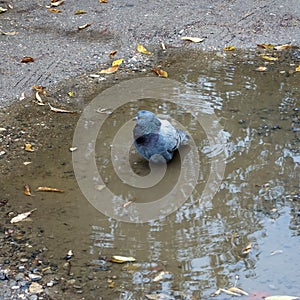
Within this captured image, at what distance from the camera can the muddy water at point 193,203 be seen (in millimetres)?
3924

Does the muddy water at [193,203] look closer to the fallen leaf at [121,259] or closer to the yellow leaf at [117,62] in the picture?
the fallen leaf at [121,259]

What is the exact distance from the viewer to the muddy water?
3924mm

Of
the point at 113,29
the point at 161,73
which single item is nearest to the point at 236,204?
the point at 161,73

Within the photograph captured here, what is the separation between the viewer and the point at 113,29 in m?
7.50

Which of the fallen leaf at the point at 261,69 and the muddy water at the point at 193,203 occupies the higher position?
the fallen leaf at the point at 261,69

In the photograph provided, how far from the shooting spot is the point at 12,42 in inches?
284

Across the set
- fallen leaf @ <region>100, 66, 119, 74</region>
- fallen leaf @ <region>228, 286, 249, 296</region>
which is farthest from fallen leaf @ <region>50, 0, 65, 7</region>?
fallen leaf @ <region>228, 286, 249, 296</region>

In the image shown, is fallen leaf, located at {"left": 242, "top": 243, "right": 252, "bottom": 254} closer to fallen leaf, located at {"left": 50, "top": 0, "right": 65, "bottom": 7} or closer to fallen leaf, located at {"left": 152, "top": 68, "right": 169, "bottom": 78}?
fallen leaf, located at {"left": 152, "top": 68, "right": 169, "bottom": 78}

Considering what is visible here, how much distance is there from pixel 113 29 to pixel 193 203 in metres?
3.47

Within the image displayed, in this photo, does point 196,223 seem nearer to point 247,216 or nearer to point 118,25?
point 247,216

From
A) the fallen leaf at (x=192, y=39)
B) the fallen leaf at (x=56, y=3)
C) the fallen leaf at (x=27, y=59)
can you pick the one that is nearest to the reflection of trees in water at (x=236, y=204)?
the fallen leaf at (x=192, y=39)

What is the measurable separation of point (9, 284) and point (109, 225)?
2.83 feet

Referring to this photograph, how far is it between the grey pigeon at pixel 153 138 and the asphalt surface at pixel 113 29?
1.77 metres

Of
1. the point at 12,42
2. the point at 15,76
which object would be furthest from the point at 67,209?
the point at 12,42
